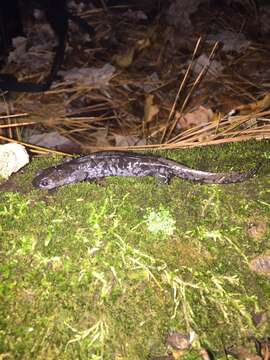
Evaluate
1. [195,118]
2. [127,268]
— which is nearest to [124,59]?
[195,118]

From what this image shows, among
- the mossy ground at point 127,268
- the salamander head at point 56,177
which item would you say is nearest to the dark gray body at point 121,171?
the salamander head at point 56,177

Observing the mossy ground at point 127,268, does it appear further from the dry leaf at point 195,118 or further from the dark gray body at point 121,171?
the dry leaf at point 195,118

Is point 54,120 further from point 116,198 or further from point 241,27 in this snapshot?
point 241,27

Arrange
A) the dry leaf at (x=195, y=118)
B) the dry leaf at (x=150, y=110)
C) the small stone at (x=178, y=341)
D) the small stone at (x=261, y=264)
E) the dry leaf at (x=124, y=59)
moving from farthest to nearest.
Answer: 1. the dry leaf at (x=124, y=59)
2. the dry leaf at (x=150, y=110)
3. the dry leaf at (x=195, y=118)
4. the small stone at (x=261, y=264)
5. the small stone at (x=178, y=341)

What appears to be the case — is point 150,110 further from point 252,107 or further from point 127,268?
point 127,268

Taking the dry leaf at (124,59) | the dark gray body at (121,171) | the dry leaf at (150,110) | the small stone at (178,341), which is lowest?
the dry leaf at (150,110)

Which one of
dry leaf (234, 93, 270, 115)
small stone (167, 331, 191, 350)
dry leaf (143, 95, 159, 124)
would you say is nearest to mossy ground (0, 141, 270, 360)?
small stone (167, 331, 191, 350)
